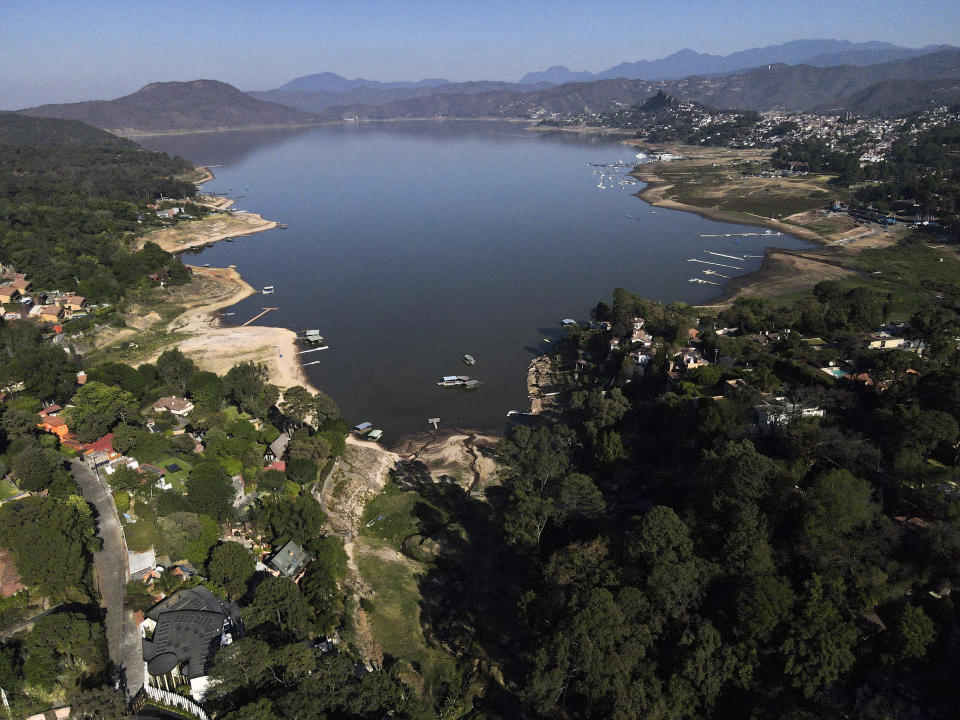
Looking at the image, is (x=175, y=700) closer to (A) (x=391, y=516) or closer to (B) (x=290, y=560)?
(B) (x=290, y=560)

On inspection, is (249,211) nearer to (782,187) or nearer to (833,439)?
(782,187)

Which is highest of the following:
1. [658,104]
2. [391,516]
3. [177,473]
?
[658,104]

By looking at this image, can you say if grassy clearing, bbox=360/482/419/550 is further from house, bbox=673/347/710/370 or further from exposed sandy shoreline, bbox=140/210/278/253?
exposed sandy shoreline, bbox=140/210/278/253

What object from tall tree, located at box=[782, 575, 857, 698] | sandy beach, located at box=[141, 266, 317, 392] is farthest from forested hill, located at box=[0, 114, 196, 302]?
tall tree, located at box=[782, 575, 857, 698]

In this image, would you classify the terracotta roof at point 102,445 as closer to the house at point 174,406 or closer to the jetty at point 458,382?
the house at point 174,406

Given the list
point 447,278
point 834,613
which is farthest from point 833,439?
point 447,278

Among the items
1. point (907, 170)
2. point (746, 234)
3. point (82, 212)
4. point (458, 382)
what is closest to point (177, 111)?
point (82, 212)
